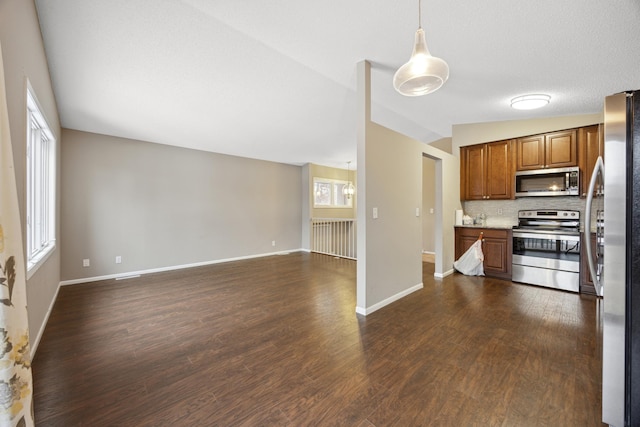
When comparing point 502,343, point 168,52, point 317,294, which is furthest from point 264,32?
point 502,343

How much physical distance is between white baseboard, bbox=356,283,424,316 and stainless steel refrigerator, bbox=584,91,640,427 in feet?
6.05

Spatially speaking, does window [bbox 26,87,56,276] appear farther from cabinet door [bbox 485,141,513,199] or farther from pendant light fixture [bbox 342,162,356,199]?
pendant light fixture [bbox 342,162,356,199]

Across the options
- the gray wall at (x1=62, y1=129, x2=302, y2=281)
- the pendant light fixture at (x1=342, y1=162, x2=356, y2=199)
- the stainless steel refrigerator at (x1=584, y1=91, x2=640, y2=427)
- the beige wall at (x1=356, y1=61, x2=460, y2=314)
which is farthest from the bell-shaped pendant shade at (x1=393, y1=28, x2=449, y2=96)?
the pendant light fixture at (x1=342, y1=162, x2=356, y2=199)

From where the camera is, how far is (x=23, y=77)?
1.82m

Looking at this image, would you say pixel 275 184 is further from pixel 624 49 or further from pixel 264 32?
pixel 624 49

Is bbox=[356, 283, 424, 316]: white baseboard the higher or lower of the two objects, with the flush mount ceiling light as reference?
lower

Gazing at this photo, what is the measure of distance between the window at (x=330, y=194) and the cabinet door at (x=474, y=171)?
3.84 metres

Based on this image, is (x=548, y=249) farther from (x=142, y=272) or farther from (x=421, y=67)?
(x=142, y=272)

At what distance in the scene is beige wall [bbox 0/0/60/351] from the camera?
1506mm

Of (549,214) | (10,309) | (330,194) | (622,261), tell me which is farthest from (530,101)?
(330,194)

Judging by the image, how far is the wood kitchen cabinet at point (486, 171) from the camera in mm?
4383

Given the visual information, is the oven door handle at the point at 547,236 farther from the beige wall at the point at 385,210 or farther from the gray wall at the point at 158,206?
the gray wall at the point at 158,206

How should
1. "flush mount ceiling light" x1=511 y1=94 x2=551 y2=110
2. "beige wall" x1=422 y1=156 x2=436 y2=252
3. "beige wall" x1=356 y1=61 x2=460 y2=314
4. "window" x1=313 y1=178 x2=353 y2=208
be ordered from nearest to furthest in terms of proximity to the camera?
"beige wall" x1=356 y1=61 x2=460 y2=314 → "flush mount ceiling light" x1=511 y1=94 x2=551 y2=110 → "beige wall" x1=422 y1=156 x2=436 y2=252 → "window" x1=313 y1=178 x2=353 y2=208

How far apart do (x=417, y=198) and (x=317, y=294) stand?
6.61 ft
